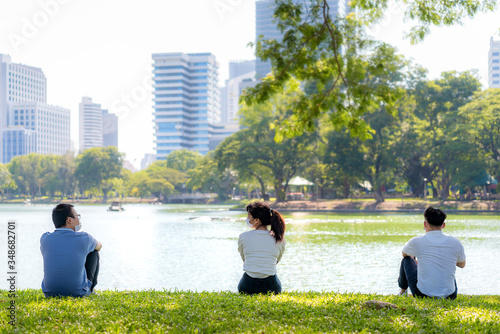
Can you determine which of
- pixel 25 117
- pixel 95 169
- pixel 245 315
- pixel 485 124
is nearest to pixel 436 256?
pixel 245 315

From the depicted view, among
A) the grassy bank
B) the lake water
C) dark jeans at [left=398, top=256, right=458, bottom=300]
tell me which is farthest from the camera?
the lake water

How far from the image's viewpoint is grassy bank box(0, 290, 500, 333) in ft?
16.2

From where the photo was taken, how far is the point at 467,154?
4588 centimetres

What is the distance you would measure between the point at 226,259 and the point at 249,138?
3858 centimetres

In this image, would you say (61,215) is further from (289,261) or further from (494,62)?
(494,62)

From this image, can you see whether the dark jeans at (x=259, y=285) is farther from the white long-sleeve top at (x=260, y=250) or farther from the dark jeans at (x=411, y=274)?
the dark jeans at (x=411, y=274)

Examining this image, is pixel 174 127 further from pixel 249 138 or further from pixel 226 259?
pixel 226 259

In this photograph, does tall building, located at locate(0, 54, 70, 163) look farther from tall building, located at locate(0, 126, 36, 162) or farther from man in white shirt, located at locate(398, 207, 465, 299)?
man in white shirt, located at locate(398, 207, 465, 299)

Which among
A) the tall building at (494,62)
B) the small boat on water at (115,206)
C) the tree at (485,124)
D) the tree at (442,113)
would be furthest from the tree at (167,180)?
the tall building at (494,62)

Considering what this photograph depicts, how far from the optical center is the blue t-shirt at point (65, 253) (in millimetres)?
5738

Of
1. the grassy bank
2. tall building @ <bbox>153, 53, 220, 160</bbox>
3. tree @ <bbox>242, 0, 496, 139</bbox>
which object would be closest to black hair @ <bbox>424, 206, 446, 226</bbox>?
the grassy bank

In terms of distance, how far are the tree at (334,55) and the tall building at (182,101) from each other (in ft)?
544

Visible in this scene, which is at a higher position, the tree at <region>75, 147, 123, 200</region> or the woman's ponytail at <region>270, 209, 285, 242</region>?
the tree at <region>75, 147, 123, 200</region>

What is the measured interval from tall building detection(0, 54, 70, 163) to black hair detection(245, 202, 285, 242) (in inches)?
7200
